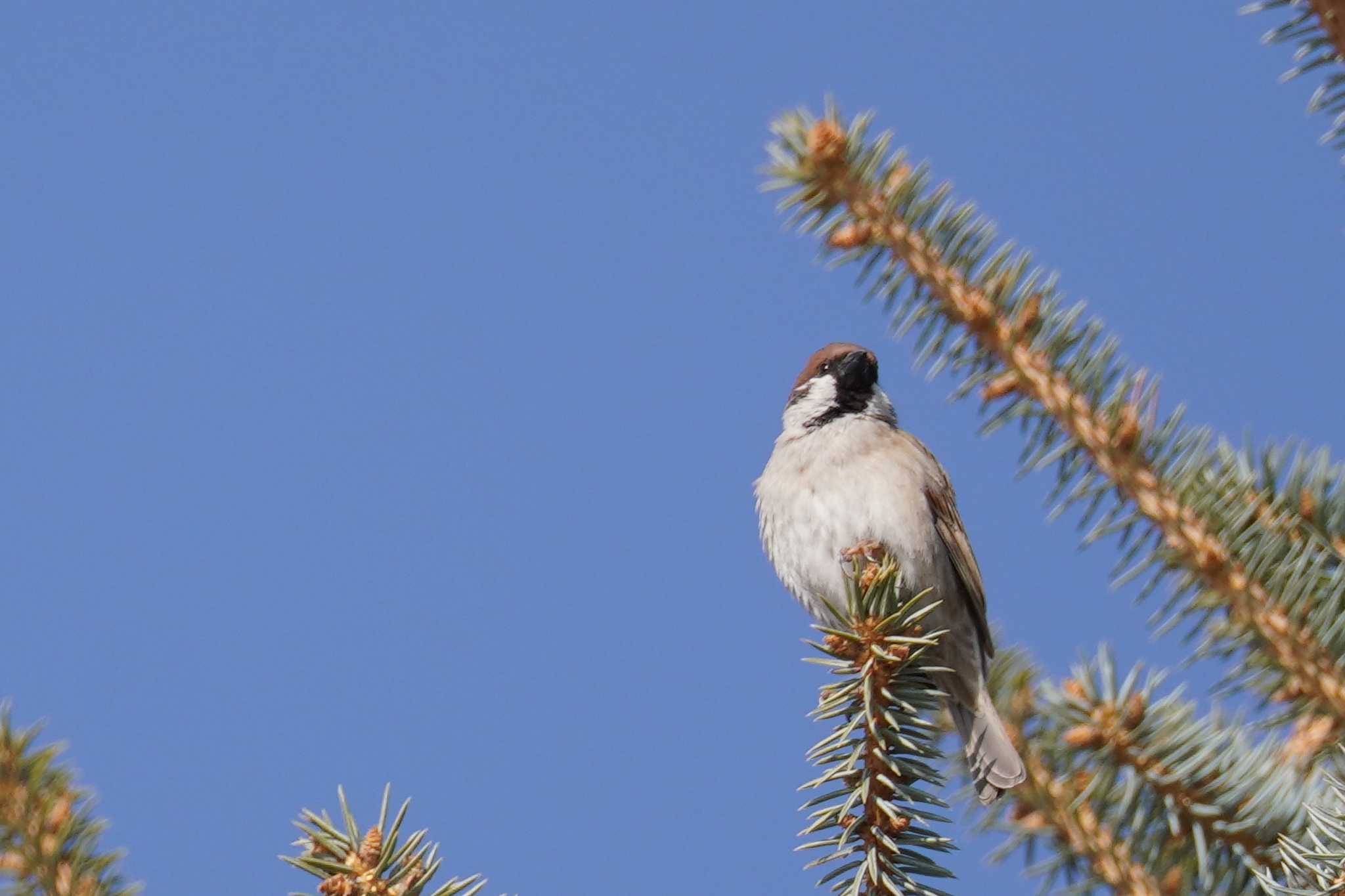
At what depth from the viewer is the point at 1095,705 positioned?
174 cm

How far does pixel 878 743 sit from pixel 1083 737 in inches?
17.5

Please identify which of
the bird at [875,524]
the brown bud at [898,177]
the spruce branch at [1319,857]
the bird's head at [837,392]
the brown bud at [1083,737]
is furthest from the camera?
the bird's head at [837,392]

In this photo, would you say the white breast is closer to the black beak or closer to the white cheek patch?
the white cheek patch

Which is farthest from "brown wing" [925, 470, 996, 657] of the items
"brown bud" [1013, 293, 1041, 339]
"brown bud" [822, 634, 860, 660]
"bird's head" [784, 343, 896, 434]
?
"brown bud" [1013, 293, 1041, 339]

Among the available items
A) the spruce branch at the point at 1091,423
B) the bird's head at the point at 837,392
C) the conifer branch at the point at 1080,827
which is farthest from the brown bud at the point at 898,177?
the bird's head at the point at 837,392

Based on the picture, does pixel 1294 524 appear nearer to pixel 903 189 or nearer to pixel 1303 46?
pixel 1303 46

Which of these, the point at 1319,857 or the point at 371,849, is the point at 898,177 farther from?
the point at 371,849

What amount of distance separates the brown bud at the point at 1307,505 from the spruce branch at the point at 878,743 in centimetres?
63

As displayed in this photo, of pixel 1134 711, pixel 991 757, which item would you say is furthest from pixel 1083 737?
pixel 991 757

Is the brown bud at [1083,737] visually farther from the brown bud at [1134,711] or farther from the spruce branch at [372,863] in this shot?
the spruce branch at [372,863]

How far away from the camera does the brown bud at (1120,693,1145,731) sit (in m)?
1.72

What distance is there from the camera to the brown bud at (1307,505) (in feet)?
6.43

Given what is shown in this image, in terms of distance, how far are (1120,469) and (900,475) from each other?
228 cm

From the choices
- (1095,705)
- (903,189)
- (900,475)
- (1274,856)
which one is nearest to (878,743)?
(1095,705)
